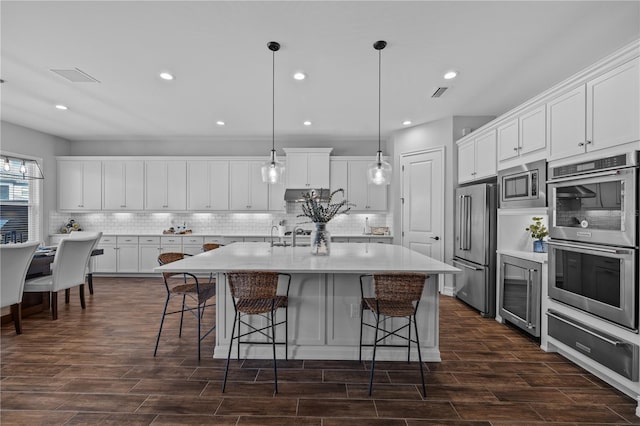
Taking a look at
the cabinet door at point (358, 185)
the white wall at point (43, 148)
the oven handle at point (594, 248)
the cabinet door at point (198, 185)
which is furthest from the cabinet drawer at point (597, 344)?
the white wall at point (43, 148)

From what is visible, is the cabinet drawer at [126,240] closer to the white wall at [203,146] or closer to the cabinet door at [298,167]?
the white wall at [203,146]

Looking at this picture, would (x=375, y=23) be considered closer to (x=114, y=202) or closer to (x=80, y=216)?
(x=114, y=202)

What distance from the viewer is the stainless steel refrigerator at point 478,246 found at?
3949mm

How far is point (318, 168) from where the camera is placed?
20.8 ft

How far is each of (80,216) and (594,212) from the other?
27.8 feet

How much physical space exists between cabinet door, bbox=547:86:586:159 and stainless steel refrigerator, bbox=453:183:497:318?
3.48 ft

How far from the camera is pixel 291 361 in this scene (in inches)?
109

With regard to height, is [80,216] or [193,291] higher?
[80,216]

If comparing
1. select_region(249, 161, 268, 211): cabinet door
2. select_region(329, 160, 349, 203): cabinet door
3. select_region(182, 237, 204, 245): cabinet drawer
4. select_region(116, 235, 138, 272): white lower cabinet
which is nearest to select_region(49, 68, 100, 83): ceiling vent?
select_region(249, 161, 268, 211): cabinet door

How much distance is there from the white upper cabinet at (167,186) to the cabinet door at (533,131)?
19.3 ft

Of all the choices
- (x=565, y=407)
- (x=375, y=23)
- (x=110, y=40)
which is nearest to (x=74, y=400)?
(x=110, y=40)

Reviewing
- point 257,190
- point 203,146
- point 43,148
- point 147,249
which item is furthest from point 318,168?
point 43,148

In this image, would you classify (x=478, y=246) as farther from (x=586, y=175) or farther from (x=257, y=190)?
(x=257, y=190)

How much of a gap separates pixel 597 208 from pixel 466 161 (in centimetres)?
241
